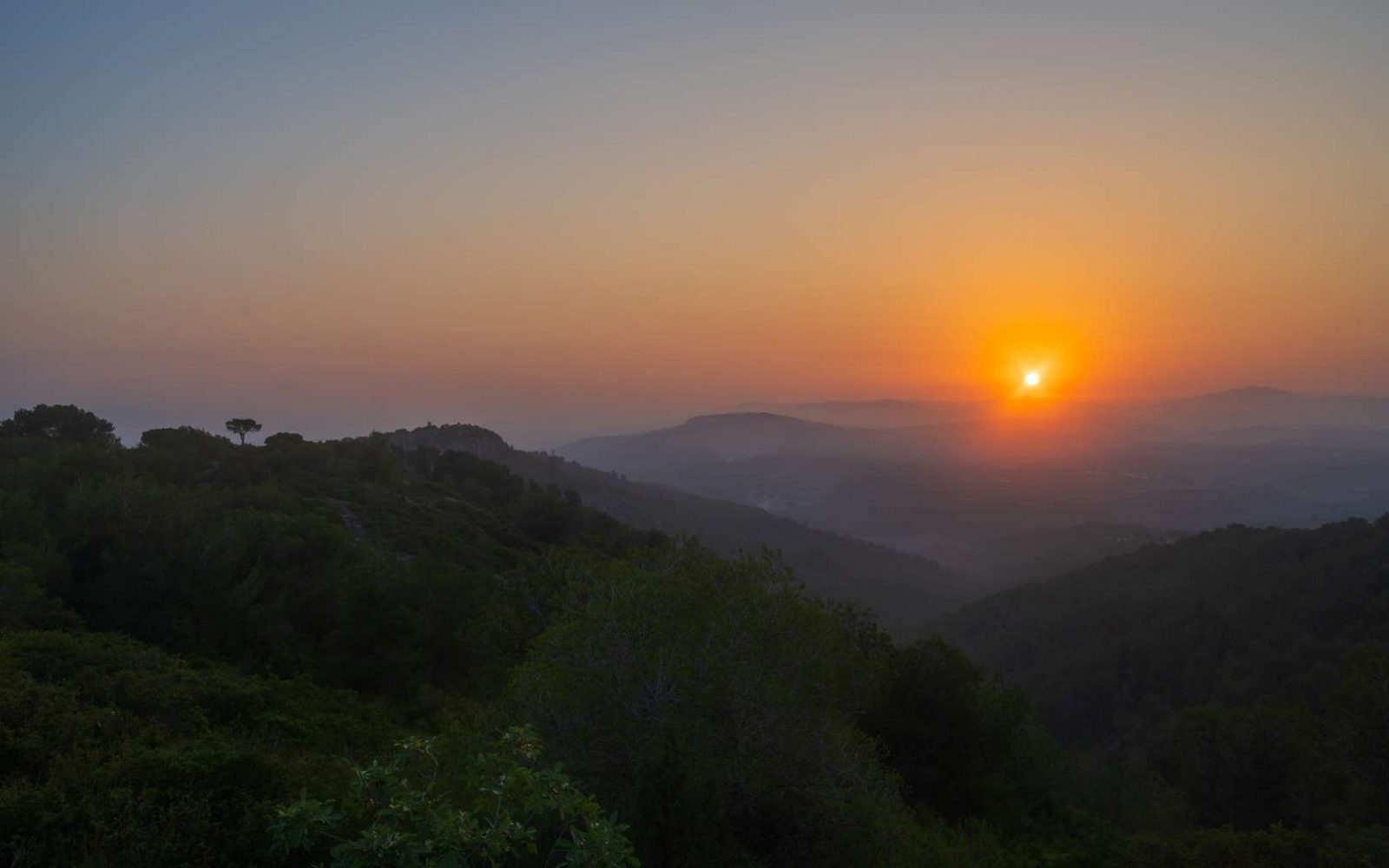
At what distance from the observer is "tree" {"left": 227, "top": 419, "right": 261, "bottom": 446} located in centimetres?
4953

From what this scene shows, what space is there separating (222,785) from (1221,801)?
30.4 metres

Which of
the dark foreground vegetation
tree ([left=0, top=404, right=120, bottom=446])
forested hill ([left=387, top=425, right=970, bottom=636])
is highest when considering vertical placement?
tree ([left=0, top=404, right=120, bottom=446])

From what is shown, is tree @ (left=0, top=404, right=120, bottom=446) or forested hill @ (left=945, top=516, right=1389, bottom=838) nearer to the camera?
forested hill @ (left=945, top=516, right=1389, bottom=838)

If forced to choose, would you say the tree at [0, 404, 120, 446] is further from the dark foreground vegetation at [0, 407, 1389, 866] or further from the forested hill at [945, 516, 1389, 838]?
the forested hill at [945, 516, 1389, 838]

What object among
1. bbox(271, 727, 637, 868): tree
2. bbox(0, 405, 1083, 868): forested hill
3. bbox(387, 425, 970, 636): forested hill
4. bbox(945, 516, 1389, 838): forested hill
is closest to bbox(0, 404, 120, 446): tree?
bbox(0, 405, 1083, 868): forested hill

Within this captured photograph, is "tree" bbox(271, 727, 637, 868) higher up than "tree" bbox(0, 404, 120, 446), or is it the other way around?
"tree" bbox(0, 404, 120, 446)

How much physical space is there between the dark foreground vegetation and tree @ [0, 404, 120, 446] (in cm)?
23

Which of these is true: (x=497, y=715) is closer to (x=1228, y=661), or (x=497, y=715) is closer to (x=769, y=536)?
(x=1228, y=661)

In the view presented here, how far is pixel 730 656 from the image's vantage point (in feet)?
30.5

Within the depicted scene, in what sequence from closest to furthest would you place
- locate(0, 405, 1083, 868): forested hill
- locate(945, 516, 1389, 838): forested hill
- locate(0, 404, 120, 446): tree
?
locate(0, 405, 1083, 868): forested hill
locate(945, 516, 1389, 838): forested hill
locate(0, 404, 120, 446): tree

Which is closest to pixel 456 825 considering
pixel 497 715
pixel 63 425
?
pixel 497 715

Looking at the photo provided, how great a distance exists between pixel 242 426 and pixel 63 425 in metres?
11.8

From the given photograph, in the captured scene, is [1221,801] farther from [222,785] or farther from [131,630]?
[131,630]

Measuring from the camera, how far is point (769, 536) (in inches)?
4560
